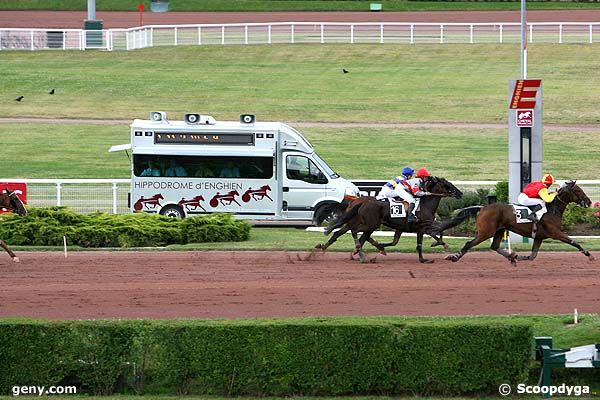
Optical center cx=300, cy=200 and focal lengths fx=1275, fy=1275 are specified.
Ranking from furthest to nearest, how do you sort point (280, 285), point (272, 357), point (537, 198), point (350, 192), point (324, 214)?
point (324, 214)
point (350, 192)
point (537, 198)
point (280, 285)
point (272, 357)

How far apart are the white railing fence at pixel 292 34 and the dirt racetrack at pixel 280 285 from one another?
103 ft

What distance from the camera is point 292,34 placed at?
5350 centimetres

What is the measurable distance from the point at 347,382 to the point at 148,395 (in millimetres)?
2060

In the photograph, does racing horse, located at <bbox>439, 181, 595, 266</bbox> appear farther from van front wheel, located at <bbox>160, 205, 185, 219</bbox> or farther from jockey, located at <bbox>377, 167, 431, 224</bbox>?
van front wheel, located at <bbox>160, 205, 185, 219</bbox>

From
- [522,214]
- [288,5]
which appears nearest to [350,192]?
[522,214]

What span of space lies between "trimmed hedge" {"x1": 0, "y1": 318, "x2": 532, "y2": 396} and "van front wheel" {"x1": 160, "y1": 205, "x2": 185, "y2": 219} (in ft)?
44.7

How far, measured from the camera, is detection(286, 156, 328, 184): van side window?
1070 inches

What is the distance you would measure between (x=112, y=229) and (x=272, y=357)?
10762mm

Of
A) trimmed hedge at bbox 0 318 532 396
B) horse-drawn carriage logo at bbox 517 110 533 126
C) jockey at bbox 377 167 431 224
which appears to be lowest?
trimmed hedge at bbox 0 318 532 396

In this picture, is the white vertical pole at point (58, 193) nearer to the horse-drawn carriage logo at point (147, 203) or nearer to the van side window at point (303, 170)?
the horse-drawn carriage logo at point (147, 203)

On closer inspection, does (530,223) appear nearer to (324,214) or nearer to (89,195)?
(324,214)

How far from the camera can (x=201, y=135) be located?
89.0 ft

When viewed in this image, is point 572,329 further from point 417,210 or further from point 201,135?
point 201,135

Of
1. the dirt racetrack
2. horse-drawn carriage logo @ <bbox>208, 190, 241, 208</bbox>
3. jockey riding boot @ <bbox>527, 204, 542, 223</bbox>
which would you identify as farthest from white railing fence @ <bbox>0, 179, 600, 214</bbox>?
jockey riding boot @ <bbox>527, 204, 542, 223</bbox>
